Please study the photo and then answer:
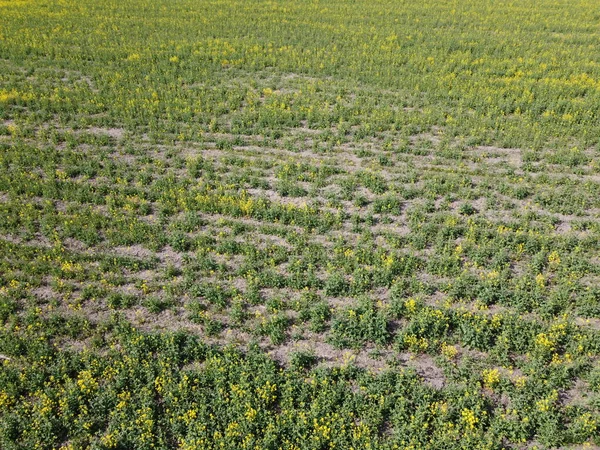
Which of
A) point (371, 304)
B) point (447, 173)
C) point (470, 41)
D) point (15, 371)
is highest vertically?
point (470, 41)

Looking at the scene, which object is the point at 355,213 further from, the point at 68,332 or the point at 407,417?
the point at 68,332

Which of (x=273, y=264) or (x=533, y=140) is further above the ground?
(x=533, y=140)

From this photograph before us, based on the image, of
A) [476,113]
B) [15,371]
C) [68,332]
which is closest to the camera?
[15,371]

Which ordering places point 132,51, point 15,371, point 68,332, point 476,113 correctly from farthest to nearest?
point 132,51
point 476,113
point 68,332
point 15,371

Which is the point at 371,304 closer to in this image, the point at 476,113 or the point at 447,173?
the point at 447,173

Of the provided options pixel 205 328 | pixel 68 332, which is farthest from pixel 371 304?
pixel 68 332

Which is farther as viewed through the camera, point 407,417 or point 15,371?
point 15,371
